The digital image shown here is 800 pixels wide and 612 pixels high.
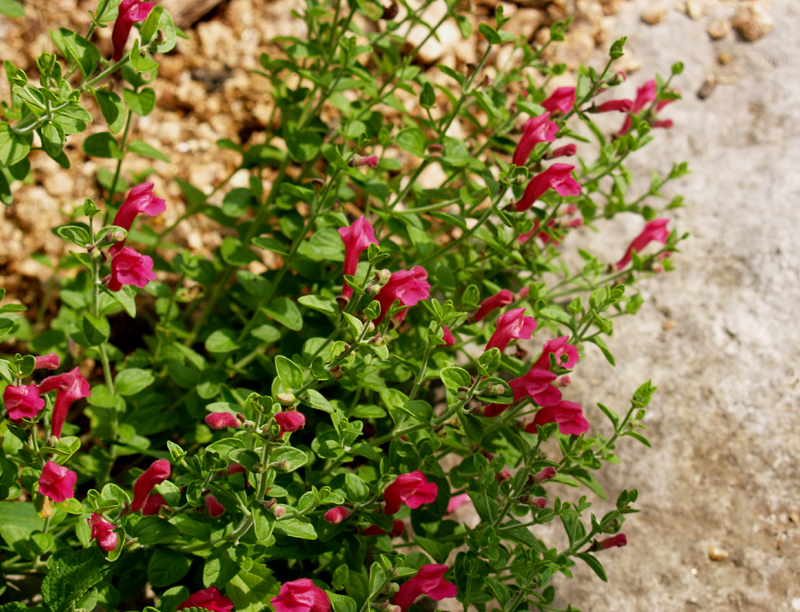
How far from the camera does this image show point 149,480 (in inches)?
85.2

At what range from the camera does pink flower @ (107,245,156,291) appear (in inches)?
86.7

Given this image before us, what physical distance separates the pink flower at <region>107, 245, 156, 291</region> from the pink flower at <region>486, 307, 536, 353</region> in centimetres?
118

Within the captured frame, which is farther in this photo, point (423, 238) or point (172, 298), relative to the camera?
point (172, 298)

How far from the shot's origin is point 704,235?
4.16m

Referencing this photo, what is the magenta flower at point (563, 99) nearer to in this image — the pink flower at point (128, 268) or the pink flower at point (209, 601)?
the pink flower at point (128, 268)

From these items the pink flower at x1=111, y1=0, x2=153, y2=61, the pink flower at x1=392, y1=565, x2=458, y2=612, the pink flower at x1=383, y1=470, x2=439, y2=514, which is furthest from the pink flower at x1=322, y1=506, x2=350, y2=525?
the pink flower at x1=111, y1=0, x2=153, y2=61

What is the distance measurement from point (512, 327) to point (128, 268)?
1.30 m

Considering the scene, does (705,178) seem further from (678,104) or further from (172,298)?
(172,298)

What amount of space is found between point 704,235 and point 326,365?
2991 millimetres

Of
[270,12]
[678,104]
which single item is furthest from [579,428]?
[270,12]

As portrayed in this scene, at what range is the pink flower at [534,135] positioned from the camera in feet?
8.31

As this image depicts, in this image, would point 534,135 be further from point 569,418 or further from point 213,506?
point 213,506

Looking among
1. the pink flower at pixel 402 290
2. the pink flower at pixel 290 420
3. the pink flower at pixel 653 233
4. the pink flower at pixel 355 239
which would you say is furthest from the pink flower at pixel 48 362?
the pink flower at pixel 653 233

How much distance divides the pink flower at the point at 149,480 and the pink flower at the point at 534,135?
164cm
